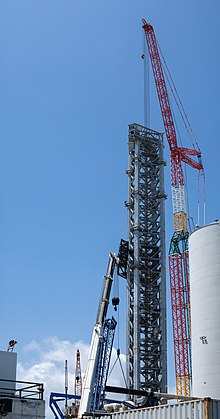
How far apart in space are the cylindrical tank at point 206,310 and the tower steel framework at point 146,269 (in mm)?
39640

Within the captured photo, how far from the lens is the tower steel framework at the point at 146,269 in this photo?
97.4 m

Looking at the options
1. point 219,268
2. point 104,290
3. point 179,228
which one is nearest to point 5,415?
point 219,268

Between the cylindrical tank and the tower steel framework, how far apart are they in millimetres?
39640

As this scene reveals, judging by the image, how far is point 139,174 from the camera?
354 ft

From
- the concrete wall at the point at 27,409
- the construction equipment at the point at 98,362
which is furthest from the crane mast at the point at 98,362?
the concrete wall at the point at 27,409

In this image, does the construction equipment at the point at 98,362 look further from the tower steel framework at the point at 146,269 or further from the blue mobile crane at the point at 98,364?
the tower steel framework at the point at 146,269

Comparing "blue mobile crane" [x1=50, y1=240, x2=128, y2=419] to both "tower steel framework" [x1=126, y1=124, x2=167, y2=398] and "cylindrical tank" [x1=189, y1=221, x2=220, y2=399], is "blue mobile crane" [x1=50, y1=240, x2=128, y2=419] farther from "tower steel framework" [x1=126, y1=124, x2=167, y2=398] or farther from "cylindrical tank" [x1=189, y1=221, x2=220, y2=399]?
"tower steel framework" [x1=126, y1=124, x2=167, y2=398]

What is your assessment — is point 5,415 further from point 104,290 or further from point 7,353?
point 104,290

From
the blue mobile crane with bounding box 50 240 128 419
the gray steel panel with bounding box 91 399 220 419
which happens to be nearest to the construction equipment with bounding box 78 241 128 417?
the blue mobile crane with bounding box 50 240 128 419

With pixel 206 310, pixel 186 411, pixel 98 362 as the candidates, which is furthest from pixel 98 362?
pixel 186 411

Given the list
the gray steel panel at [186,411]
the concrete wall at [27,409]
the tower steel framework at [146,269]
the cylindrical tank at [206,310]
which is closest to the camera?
the gray steel panel at [186,411]

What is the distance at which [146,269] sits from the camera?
10156 cm

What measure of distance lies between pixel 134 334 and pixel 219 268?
1704 inches

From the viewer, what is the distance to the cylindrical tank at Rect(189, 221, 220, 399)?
54.3 metres
